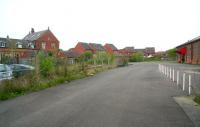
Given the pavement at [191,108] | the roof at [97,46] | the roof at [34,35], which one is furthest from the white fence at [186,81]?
the roof at [97,46]

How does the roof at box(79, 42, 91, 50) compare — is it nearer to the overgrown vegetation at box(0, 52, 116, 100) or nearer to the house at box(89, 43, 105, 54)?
the house at box(89, 43, 105, 54)

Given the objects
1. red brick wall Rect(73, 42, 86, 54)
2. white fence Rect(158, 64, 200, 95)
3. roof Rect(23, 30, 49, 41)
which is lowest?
white fence Rect(158, 64, 200, 95)

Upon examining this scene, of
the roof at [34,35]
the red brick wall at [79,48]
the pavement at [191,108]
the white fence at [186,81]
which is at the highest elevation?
the roof at [34,35]

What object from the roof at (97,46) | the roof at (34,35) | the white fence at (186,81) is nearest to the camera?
the white fence at (186,81)

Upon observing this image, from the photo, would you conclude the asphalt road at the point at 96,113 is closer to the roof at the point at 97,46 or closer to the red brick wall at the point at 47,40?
the red brick wall at the point at 47,40

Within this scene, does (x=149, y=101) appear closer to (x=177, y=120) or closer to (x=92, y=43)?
(x=177, y=120)

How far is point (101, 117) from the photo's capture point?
20.2 feet

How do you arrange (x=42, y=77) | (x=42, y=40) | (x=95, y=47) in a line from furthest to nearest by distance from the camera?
(x=95, y=47) → (x=42, y=40) → (x=42, y=77)

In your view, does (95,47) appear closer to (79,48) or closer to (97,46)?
(97,46)

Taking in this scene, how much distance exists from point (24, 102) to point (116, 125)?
499cm

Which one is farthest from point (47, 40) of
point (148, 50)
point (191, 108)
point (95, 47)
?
point (148, 50)

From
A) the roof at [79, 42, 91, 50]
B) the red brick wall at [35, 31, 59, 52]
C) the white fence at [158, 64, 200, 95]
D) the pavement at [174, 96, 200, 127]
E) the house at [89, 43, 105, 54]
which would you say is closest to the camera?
the pavement at [174, 96, 200, 127]

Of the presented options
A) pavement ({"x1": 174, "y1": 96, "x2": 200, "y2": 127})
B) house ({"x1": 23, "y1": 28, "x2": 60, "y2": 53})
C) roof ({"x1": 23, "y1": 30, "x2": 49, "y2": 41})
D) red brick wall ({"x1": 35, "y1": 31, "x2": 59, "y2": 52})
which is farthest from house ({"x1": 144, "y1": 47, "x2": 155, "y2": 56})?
pavement ({"x1": 174, "y1": 96, "x2": 200, "y2": 127})

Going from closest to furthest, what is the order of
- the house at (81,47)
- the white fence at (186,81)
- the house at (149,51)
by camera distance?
the white fence at (186,81)
the house at (81,47)
the house at (149,51)
